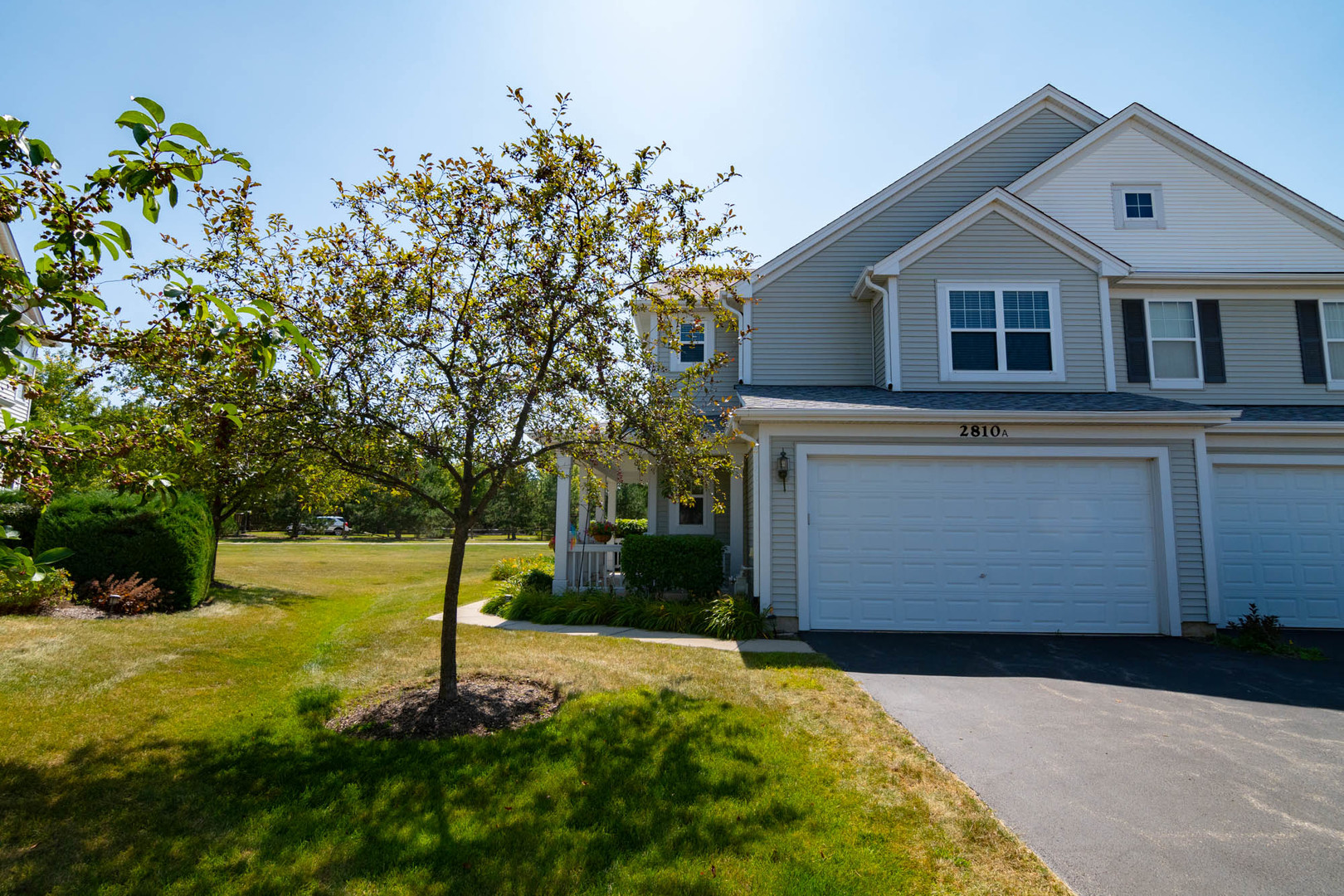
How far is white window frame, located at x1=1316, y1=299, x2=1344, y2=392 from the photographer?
12.8m

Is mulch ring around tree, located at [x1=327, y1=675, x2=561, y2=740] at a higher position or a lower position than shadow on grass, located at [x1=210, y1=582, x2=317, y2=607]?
lower

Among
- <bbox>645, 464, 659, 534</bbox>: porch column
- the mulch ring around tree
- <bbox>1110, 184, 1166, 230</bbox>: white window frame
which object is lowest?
the mulch ring around tree

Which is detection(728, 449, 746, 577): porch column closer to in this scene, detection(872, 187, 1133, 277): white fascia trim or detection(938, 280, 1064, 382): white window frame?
detection(938, 280, 1064, 382): white window frame

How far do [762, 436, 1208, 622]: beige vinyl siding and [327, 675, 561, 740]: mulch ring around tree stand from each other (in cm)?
428

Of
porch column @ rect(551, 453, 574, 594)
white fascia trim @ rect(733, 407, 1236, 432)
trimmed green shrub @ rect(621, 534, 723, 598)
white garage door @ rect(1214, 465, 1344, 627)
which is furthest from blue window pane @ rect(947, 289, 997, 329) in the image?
porch column @ rect(551, 453, 574, 594)

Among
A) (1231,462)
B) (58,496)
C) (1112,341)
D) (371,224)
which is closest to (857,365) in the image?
(1112,341)

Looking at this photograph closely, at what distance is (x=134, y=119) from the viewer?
8.17 ft

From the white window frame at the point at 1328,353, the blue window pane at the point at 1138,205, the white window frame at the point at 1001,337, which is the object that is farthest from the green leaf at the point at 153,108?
the white window frame at the point at 1328,353

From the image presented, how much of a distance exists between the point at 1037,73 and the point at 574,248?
1290cm

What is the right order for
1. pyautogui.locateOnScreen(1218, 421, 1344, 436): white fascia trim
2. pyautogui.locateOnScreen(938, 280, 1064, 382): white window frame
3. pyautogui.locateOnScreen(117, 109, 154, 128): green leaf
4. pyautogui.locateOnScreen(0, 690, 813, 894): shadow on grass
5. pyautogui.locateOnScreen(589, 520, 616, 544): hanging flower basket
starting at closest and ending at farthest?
pyautogui.locateOnScreen(117, 109, 154, 128): green leaf < pyautogui.locateOnScreen(0, 690, 813, 894): shadow on grass < pyautogui.locateOnScreen(1218, 421, 1344, 436): white fascia trim < pyautogui.locateOnScreen(938, 280, 1064, 382): white window frame < pyautogui.locateOnScreen(589, 520, 616, 544): hanging flower basket

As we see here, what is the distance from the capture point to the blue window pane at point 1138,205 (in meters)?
13.5

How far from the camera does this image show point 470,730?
5551 mm

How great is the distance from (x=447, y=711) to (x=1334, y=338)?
17.0 metres

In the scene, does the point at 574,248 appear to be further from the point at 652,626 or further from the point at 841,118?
Answer: the point at 652,626
